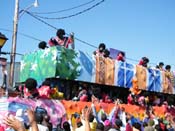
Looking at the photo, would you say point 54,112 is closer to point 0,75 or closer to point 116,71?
point 0,75

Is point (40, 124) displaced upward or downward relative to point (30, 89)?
downward

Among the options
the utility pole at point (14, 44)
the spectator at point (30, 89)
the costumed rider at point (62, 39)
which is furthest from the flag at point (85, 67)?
the utility pole at point (14, 44)

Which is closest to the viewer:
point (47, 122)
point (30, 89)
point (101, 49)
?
point (47, 122)

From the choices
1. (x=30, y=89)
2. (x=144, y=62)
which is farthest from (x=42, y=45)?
(x=144, y=62)

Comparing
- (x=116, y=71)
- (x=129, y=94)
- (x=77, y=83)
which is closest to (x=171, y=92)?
(x=129, y=94)

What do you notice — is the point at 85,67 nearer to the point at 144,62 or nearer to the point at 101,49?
the point at 101,49

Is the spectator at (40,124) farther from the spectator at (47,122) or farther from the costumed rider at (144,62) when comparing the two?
the costumed rider at (144,62)

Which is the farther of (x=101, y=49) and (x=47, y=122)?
(x=101, y=49)

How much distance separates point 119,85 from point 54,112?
4321mm

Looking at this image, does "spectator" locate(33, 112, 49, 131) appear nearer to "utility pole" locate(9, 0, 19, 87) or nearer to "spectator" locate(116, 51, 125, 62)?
"spectator" locate(116, 51, 125, 62)

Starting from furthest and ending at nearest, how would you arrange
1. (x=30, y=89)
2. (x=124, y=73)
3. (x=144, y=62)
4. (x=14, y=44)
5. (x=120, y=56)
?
(x=14, y=44) < (x=144, y=62) < (x=120, y=56) < (x=124, y=73) < (x=30, y=89)

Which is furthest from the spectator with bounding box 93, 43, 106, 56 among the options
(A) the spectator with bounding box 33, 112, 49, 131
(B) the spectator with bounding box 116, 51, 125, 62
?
(A) the spectator with bounding box 33, 112, 49, 131

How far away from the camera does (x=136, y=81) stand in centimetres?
1448

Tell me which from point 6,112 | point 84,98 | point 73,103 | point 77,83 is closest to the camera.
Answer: point 6,112
